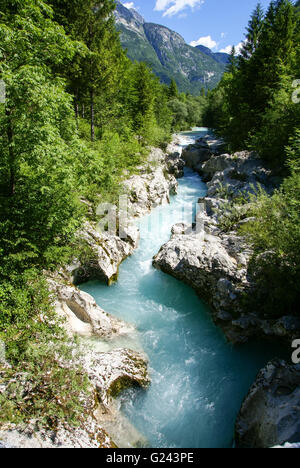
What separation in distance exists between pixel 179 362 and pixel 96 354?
2733mm

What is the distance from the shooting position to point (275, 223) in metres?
8.12

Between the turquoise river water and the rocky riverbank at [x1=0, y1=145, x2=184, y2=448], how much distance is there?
40 centimetres

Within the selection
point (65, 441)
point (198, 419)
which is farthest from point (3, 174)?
point (198, 419)

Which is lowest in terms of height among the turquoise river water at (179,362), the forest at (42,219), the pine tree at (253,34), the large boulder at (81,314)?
the turquoise river water at (179,362)

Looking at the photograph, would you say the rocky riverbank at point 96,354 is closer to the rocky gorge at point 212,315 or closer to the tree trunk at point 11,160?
the rocky gorge at point 212,315

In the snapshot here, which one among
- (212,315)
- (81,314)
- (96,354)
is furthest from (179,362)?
(81,314)

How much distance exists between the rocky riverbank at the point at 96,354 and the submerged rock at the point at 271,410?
2593 mm

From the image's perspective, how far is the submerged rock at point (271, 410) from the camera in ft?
15.0

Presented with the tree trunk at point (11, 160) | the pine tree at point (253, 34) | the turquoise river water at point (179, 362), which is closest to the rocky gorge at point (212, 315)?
the turquoise river water at point (179, 362)

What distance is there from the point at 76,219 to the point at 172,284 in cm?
510

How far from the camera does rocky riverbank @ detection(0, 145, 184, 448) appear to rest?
4.33m

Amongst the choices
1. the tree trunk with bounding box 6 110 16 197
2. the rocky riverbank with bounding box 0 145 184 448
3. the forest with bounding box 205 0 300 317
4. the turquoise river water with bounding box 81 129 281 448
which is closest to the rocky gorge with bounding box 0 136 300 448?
the rocky riverbank with bounding box 0 145 184 448

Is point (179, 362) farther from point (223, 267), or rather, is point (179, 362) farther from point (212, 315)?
point (223, 267)

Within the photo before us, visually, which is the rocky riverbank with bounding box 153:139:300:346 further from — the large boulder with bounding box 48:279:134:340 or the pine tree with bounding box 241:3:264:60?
the pine tree with bounding box 241:3:264:60
